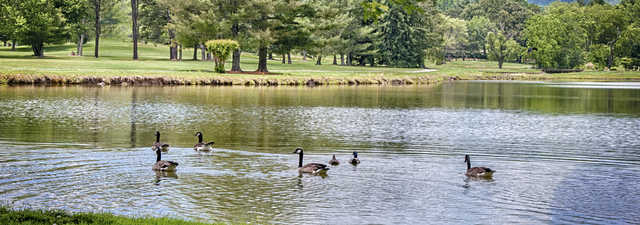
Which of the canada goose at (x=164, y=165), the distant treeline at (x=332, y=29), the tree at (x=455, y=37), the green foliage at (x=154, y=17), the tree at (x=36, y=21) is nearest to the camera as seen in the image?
the canada goose at (x=164, y=165)

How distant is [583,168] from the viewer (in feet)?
74.0

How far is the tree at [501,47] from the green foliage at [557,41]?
5733 mm

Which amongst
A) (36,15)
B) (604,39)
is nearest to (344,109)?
(36,15)

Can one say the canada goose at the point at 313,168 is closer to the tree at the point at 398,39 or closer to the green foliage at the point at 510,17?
the tree at the point at 398,39

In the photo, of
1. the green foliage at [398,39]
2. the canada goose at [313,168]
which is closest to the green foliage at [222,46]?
the green foliage at [398,39]

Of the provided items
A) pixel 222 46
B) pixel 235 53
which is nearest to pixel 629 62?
pixel 235 53

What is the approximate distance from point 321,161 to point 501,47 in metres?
147

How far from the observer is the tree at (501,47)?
160m

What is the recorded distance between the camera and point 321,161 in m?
23.2

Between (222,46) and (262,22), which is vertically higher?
(262,22)

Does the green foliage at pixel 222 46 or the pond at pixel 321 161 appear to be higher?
the green foliage at pixel 222 46

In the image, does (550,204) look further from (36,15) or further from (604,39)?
(604,39)

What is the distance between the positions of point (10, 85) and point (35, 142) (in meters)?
38.2

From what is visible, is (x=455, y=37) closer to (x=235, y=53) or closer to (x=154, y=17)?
(x=154, y=17)
